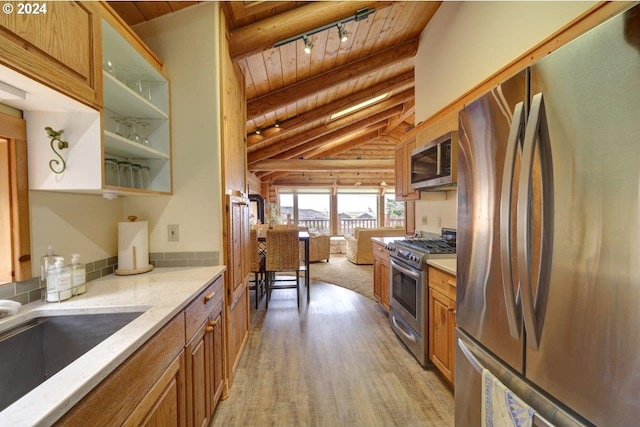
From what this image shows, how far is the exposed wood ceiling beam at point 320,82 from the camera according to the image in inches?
135

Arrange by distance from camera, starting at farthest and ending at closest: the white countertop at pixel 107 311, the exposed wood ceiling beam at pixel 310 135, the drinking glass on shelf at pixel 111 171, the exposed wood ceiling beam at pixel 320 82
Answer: the exposed wood ceiling beam at pixel 310 135
the exposed wood ceiling beam at pixel 320 82
the drinking glass on shelf at pixel 111 171
the white countertop at pixel 107 311

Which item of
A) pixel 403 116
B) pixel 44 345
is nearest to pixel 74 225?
pixel 44 345

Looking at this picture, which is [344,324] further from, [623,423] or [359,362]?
[623,423]

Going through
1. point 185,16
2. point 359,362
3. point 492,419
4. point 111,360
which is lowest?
point 359,362

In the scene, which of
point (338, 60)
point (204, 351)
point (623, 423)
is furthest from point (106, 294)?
point (338, 60)

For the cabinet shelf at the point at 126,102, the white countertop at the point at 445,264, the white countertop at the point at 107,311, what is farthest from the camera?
the white countertop at the point at 445,264

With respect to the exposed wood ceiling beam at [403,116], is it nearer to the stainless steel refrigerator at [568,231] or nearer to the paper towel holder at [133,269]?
the stainless steel refrigerator at [568,231]

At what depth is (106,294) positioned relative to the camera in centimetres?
124

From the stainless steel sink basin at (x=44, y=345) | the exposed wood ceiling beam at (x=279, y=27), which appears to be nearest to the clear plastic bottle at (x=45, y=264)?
the stainless steel sink basin at (x=44, y=345)

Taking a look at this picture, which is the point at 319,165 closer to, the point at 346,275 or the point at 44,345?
the point at 346,275

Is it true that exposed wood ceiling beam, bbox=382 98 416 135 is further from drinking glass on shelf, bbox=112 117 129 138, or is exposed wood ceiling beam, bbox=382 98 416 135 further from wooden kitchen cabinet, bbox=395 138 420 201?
drinking glass on shelf, bbox=112 117 129 138

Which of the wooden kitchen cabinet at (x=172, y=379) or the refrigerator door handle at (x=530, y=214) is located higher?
the refrigerator door handle at (x=530, y=214)

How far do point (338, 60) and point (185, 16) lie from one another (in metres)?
1.99

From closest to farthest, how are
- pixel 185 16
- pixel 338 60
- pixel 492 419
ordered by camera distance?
pixel 492 419, pixel 185 16, pixel 338 60
